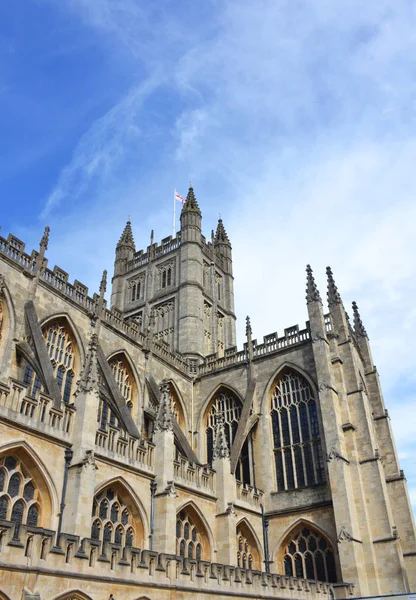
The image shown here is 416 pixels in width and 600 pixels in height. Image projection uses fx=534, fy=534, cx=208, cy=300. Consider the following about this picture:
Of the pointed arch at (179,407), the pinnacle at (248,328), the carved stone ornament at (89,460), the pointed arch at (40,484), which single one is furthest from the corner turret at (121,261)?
the pointed arch at (40,484)

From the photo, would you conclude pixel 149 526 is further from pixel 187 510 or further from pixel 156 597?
pixel 156 597

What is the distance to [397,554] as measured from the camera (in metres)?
20.4

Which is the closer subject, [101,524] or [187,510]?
[101,524]

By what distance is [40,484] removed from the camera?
1521 cm

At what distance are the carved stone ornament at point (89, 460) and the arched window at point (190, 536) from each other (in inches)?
224

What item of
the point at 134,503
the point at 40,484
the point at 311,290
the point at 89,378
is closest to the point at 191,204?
the point at 311,290

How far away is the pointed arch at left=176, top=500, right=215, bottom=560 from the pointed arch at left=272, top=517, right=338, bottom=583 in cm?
443

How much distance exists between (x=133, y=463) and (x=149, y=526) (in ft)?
6.79

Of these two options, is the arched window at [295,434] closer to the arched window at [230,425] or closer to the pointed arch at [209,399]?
the arched window at [230,425]

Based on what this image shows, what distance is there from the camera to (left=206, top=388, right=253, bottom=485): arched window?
26094mm

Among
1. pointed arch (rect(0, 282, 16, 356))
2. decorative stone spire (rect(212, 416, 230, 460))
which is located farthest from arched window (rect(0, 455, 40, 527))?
decorative stone spire (rect(212, 416, 230, 460))

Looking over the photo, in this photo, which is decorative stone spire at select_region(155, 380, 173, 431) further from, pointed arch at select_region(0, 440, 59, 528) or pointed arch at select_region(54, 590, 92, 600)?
pointed arch at select_region(54, 590, 92, 600)

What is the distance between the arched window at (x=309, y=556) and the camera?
860 inches

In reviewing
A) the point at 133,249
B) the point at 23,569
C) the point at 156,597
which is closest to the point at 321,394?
the point at 156,597
